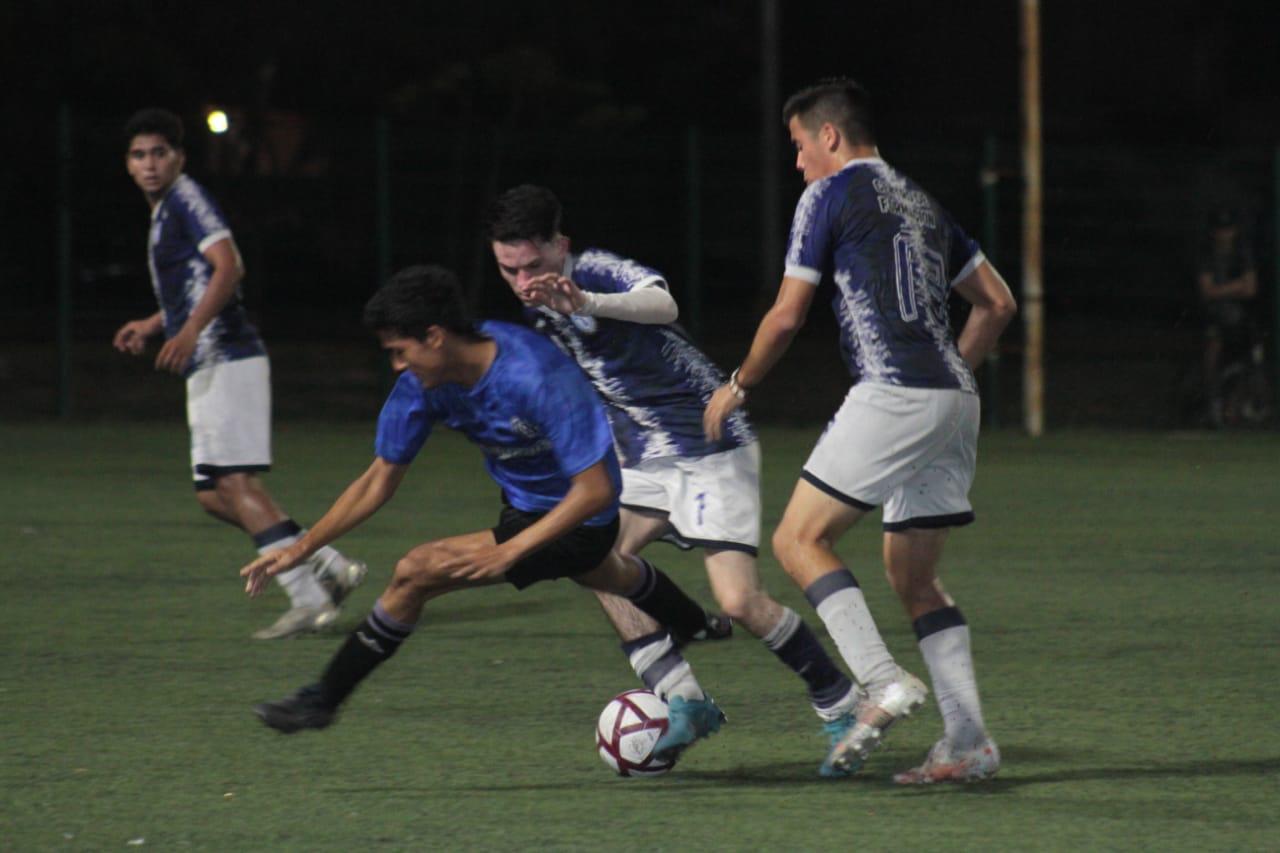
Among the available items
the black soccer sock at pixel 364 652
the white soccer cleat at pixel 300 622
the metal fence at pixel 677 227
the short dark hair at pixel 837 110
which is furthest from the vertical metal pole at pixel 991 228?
the black soccer sock at pixel 364 652

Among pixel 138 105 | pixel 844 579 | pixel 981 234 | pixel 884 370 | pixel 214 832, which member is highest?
pixel 138 105

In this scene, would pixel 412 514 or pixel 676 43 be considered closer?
pixel 412 514

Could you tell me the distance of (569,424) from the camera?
19.0 feet

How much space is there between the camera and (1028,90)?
1848 centimetres

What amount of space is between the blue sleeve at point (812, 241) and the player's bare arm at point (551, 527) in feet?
2.40

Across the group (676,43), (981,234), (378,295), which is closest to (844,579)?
(378,295)

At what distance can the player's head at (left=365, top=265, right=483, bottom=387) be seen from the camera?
5.73m

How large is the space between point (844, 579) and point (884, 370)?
550 mm

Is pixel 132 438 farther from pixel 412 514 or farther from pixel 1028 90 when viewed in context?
pixel 1028 90

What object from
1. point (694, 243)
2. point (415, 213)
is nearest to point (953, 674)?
point (694, 243)

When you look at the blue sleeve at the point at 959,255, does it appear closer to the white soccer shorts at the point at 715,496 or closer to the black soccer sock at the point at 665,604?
the white soccer shorts at the point at 715,496

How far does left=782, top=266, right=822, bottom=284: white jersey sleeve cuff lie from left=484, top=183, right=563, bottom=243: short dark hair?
2.36ft

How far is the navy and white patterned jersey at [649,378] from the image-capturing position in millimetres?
6906

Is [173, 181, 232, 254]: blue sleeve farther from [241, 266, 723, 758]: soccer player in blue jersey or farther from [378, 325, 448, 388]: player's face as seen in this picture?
[378, 325, 448, 388]: player's face
